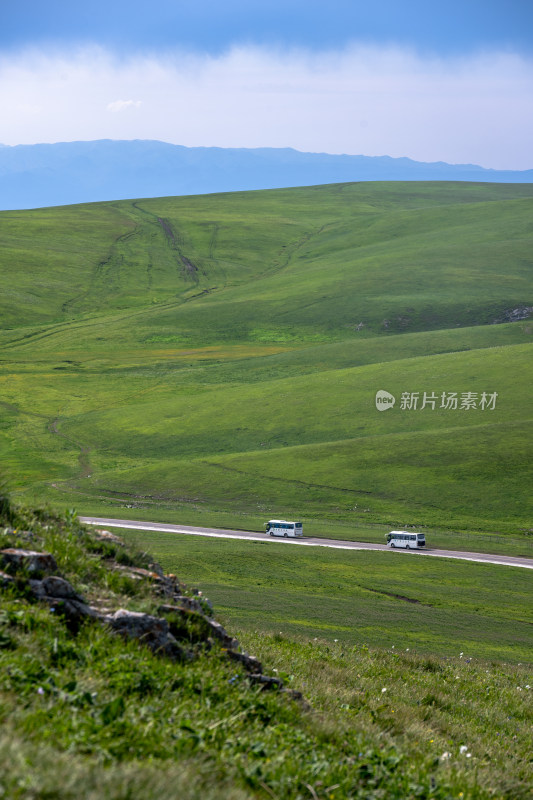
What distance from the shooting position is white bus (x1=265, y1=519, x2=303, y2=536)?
63875mm

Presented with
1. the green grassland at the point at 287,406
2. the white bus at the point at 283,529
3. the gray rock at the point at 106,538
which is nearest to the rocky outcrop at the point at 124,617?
the gray rock at the point at 106,538

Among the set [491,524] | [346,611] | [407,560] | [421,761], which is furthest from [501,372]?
[421,761]

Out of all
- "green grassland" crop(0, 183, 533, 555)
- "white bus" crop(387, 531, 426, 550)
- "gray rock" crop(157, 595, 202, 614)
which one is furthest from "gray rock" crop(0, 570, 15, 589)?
"green grassland" crop(0, 183, 533, 555)

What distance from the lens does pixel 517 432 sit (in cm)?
8894


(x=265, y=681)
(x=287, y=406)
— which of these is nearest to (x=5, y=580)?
(x=265, y=681)

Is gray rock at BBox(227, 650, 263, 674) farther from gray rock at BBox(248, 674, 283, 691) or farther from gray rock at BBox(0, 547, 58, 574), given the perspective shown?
gray rock at BBox(0, 547, 58, 574)

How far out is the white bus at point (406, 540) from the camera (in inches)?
2388

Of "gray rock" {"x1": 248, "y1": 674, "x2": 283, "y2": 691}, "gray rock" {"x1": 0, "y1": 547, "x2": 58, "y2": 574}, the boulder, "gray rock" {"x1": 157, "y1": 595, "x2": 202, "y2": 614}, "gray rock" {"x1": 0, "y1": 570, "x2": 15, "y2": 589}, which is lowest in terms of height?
"gray rock" {"x1": 248, "y1": 674, "x2": 283, "y2": 691}

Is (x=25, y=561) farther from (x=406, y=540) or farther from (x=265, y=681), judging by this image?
(x=406, y=540)

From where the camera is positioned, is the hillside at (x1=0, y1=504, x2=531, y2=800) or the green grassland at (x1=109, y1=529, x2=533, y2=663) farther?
the green grassland at (x1=109, y1=529, x2=533, y2=663)

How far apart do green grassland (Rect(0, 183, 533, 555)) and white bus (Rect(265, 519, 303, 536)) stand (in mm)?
4056

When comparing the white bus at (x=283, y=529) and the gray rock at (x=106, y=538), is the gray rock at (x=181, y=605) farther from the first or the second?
the white bus at (x=283, y=529)

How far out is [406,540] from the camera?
6075 centimetres

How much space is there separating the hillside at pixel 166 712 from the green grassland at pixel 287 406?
55.4 metres
